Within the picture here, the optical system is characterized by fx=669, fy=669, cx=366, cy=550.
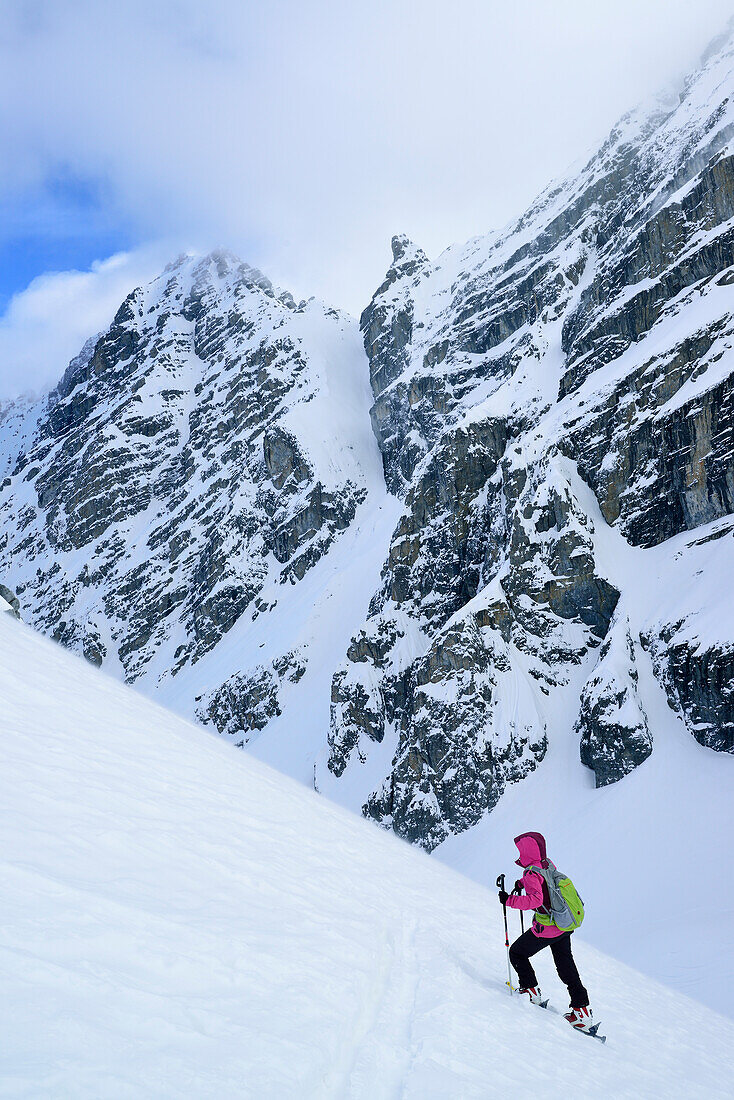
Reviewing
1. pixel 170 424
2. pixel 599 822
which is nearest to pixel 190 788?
pixel 599 822

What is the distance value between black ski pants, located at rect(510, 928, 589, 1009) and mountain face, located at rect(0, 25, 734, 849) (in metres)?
35.8

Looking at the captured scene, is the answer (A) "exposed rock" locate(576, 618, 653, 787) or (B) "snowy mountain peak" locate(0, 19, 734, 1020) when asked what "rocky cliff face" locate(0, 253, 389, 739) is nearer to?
(B) "snowy mountain peak" locate(0, 19, 734, 1020)

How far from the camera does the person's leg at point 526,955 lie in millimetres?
6820

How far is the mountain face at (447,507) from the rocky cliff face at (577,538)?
0.73ft

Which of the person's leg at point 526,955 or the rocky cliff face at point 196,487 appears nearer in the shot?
the person's leg at point 526,955

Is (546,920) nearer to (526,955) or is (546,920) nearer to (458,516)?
(526,955)

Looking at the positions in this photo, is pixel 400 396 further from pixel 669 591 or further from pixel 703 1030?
pixel 703 1030

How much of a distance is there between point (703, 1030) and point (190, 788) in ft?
25.5

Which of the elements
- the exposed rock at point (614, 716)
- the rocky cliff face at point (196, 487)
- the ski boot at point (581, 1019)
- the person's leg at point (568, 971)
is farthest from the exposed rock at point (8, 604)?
the rocky cliff face at point (196, 487)

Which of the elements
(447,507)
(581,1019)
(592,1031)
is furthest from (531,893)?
(447,507)

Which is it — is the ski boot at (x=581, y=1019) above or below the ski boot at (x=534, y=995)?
below

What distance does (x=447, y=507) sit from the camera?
6644cm

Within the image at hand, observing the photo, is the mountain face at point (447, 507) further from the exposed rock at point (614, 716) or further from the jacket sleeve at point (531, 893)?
the jacket sleeve at point (531, 893)

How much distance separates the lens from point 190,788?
8578 millimetres
